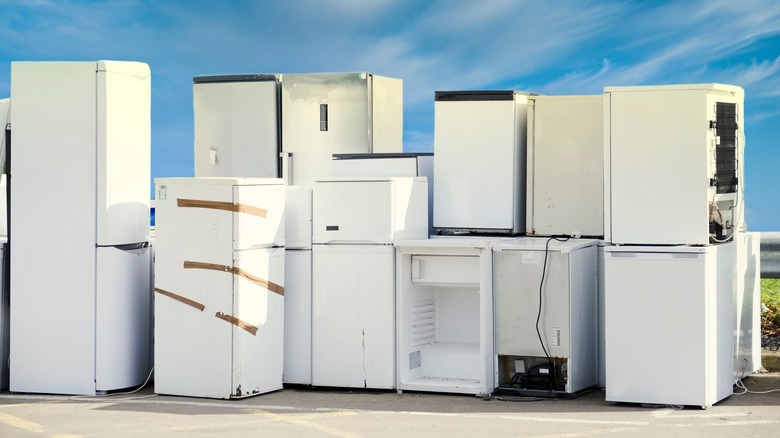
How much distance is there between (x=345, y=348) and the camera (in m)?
9.42

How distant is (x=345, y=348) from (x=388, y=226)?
1.10 metres

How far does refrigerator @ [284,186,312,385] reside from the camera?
9531 millimetres

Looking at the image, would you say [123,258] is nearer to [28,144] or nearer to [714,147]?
[28,144]

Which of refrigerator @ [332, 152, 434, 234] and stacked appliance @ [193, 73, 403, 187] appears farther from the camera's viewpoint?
stacked appliance @ [193, 73, 403, 187]

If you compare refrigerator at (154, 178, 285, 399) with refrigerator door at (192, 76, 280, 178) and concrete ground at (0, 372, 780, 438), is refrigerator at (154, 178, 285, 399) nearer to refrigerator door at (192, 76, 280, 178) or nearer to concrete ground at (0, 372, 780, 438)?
concrete ground at (0, 372, 780, 438)

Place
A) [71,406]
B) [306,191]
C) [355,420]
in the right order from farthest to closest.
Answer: [306,191], [71,406], [355,420]

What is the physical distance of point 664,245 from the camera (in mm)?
8352

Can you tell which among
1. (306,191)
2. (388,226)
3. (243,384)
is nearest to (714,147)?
(388,226)

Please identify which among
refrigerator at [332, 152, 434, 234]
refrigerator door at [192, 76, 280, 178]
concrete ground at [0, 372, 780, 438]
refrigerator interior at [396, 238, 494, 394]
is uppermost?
refrigerator door at [192, 76, 280, 178]

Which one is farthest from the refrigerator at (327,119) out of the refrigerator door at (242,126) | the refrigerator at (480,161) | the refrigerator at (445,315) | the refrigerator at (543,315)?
the refrigerator at (543,315)

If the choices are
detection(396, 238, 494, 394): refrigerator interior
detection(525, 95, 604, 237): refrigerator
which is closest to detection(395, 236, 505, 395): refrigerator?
detection(396, 238, 494, 394): refrigerator interior

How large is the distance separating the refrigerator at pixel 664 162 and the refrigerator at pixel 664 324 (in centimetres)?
14

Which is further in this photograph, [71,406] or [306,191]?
[306,191]

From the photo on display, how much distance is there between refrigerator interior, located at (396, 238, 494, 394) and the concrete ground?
244 mm
